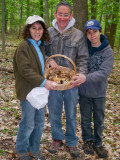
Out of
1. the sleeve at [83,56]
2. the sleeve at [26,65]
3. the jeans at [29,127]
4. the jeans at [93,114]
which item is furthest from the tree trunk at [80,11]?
the jeans at [29,127]

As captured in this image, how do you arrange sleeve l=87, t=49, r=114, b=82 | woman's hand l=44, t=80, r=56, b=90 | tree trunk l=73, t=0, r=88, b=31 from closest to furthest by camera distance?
woman's hand l=44, t=80, r=56, b=90 → sleeve l=87, t=49, r=114, b=82 → tree trunk l=73, t=0, r=88, b=31

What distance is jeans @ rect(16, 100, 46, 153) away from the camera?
2.90 metres

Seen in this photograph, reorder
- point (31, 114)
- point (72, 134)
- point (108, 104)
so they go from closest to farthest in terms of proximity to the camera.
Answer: point (31, 114) < point (72, 134) < point (108, 104)

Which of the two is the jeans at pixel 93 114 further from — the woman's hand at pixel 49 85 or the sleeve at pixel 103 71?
the woman's hand at pixel 49 85

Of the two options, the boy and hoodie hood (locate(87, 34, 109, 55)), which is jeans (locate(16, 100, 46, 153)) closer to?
the boy

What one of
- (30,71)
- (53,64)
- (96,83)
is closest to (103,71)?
(96,83)

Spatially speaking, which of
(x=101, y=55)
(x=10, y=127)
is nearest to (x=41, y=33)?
(x=101, y=55)

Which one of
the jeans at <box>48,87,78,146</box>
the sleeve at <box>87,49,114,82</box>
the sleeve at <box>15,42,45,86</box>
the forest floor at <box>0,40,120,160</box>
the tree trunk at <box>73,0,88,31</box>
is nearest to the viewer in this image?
the sleeve at <box>15,42,45,86</box>

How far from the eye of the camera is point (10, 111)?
16.7 feet

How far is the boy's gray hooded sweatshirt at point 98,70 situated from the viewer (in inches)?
127

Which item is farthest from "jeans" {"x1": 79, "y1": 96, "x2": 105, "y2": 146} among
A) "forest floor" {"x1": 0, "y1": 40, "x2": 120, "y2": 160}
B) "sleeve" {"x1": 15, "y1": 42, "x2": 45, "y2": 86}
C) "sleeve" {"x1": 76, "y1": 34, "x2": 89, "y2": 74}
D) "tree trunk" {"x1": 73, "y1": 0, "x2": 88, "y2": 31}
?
"tree trunk" {"x1": 73, "y1": 0, "x2": 88, "y2": 31}

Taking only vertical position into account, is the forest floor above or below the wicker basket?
below

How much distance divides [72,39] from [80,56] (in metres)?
0.37

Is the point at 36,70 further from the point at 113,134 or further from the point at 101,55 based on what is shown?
the point at 113,134
